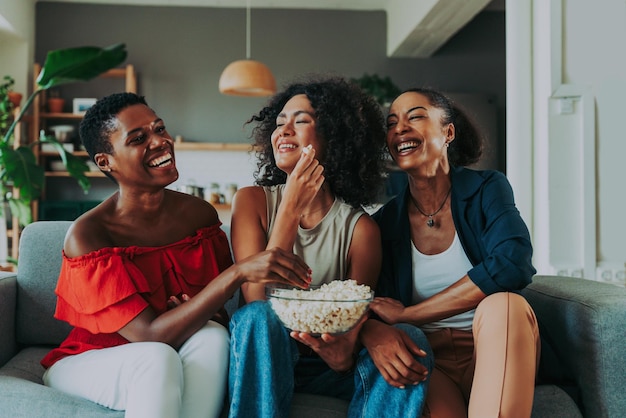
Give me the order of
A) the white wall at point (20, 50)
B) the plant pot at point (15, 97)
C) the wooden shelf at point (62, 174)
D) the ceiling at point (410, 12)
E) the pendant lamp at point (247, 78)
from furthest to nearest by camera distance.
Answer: the wooden shelf at point (62, 174), the white wall at point (20, 50), the plant pot at point (15, 97), the ceiling at point (410, 12), the pendant lamp at point (247, 78)

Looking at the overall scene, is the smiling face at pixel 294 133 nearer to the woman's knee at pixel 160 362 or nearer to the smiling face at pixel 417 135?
the smiling face at pixel 417 135

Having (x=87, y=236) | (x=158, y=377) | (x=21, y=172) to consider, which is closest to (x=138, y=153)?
(x=87, y=236)

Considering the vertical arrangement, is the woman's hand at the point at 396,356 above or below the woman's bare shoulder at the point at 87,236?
below

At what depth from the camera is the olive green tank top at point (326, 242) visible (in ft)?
6.27

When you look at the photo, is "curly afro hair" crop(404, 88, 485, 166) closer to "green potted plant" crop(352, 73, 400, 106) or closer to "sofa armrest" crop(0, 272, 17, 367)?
"sofa armrest" crop(0, 272, 17, 367)

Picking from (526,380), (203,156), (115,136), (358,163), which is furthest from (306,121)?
(203,156)

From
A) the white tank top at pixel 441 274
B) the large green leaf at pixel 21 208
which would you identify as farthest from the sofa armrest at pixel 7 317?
the large green leaf at pixel 21 208

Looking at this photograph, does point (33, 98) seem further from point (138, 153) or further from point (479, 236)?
point (479, 236)

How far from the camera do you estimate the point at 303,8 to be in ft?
25.8

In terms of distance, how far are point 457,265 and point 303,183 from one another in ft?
1.58

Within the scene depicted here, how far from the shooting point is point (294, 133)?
1.97 meters

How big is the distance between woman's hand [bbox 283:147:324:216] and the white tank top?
0.35m

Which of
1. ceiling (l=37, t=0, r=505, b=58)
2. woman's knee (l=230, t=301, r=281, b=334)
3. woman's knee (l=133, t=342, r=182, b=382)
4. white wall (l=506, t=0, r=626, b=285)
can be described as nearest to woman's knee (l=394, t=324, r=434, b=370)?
woman's knee (l=230, t=301, r=281, b=334)

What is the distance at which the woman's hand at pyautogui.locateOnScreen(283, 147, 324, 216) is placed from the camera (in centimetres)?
179
